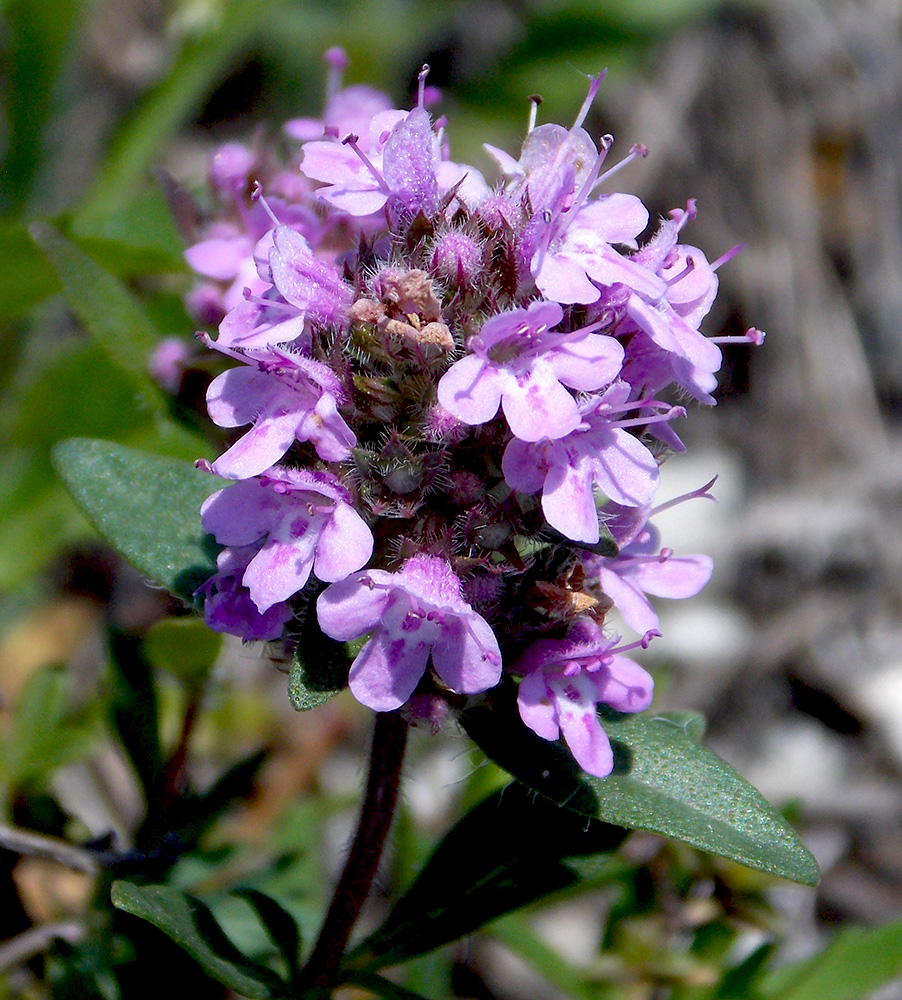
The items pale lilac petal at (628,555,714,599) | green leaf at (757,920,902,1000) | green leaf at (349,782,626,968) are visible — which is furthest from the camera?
green leaf at (757,920,902,1000)

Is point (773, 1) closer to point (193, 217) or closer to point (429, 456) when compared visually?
point (193, 217)

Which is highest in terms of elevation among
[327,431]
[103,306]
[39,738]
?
[327,431]

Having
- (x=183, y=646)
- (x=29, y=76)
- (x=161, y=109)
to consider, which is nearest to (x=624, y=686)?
(x=183, y=646)

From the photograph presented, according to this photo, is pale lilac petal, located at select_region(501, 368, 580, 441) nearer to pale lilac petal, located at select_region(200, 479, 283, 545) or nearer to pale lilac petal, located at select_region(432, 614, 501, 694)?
pale lilac petal, located at select_region(432, 614, 501, 694)

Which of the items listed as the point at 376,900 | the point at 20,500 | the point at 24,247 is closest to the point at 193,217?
the point at 24,247

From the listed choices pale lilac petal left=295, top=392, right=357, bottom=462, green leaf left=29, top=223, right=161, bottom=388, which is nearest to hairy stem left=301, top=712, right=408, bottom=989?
pale lilac petal left=295, top=392, right=357, bottom=462

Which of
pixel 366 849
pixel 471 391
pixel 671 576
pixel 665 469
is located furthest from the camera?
pixel 665 469

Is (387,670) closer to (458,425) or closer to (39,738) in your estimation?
(458,425)
